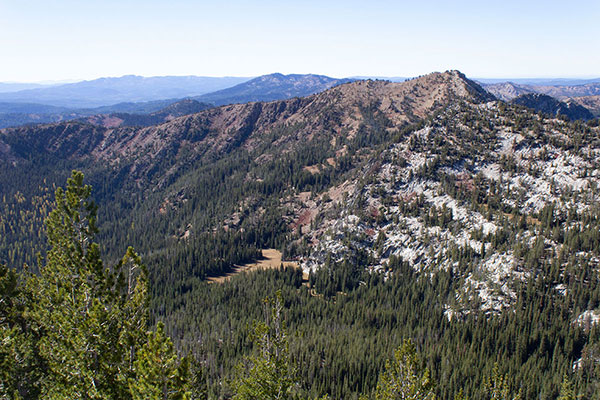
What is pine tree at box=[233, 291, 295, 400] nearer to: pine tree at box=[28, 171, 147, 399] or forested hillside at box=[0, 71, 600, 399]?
pine tree at box=[28, 171, 147, 399]

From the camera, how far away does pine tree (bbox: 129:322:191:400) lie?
21516 mm

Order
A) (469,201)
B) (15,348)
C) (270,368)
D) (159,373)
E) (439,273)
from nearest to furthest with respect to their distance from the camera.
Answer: (159,373)
(15,348)
(270,368)
(439,273)
(469,201)

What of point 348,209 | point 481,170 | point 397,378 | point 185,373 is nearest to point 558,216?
point 481,170

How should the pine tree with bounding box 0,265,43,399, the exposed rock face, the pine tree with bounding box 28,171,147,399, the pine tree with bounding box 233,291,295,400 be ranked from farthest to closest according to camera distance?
the exposed rock face < the pine tree with bounding box 233,291,295,400 < the pine tree with bounding box 0,265,43,399 < the pine tree with bounding box 28,171,147,399

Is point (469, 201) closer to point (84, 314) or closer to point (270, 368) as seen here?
point (270, 368)

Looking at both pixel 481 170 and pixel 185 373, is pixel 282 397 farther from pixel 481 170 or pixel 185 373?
pixel 481 170

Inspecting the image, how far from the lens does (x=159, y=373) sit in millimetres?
21703

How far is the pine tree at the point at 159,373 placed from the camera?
21.5 m

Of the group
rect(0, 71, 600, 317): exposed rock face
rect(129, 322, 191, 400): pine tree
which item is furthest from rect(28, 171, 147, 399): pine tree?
rect(0, 71, 600, 317): exposed rock face

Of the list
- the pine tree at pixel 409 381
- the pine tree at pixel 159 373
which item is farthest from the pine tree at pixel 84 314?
the pine tree at pixel 409 381

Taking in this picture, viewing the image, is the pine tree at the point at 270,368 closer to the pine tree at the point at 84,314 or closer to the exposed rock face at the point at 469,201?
the pine tree at the point at 84,314

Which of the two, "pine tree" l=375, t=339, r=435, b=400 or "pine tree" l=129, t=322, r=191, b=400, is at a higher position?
"pine tree" l=129, t=322, r=191, b=400

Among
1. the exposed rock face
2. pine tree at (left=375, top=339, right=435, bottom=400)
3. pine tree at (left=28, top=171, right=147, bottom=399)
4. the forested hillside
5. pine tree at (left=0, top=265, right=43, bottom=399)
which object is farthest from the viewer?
the exposed rock face

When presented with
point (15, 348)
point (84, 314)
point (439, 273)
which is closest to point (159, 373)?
point (84, 314)
